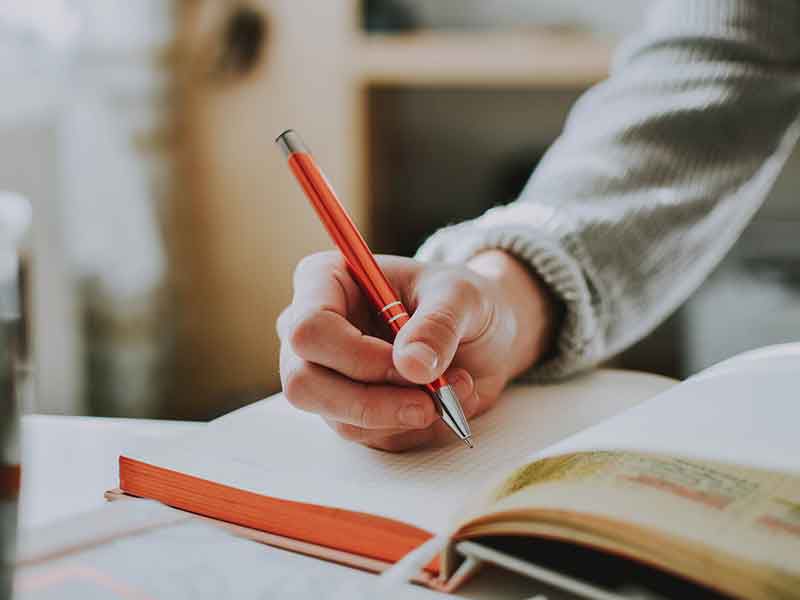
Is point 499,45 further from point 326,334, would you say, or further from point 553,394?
point 326,334

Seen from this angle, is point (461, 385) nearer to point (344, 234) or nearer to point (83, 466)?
point (344, 234)

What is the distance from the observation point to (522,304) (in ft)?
2.03

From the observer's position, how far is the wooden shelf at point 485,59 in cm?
155

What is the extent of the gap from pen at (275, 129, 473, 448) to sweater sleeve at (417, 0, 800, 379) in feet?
0.48

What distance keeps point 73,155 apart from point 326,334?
1103mm

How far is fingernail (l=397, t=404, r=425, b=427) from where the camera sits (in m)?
0.46

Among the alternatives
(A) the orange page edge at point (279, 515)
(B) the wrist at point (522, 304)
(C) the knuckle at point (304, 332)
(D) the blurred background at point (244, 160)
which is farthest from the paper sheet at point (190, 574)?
(D) the blurred background at point (244, 160)

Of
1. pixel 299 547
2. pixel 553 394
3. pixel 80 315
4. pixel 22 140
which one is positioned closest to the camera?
pixel 299 547

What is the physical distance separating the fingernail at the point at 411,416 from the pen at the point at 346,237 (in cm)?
3

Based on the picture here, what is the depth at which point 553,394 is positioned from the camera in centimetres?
60

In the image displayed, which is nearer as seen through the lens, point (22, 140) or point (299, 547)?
point (299, 547)

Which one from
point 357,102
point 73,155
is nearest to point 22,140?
point 73,155

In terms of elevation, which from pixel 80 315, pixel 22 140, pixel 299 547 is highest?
pixel 22 140

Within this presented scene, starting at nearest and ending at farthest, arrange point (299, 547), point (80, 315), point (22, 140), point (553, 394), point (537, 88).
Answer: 1. point (299, 547)
2. point (553, 394)
3. point (22, 140)
4. point (80, 315)
5. point (537, 88)
